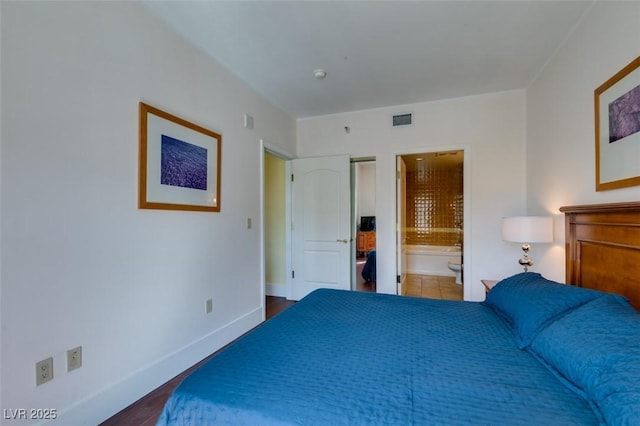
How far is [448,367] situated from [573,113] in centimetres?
216

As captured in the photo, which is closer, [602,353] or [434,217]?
[602,353]

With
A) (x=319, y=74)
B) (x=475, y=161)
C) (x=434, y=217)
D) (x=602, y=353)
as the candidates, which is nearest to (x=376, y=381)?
(x=602, y=353)

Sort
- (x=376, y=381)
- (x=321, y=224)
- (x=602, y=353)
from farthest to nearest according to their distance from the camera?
(x=321, y=224) < (x=376, y=381) < (x=602, y=353)

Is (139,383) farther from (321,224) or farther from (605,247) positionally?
(605,247)

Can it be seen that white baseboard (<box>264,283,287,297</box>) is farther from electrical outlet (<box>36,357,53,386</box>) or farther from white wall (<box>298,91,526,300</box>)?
electrical outlet (<box>36,357,53,386</box>)

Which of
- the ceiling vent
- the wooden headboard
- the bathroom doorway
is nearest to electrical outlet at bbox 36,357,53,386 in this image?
the wooden headboard

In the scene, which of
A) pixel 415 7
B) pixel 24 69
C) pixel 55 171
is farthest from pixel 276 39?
pixel 55 171

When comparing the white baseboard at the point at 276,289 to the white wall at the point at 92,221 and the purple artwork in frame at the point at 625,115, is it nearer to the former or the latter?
the white wall at the point at 92,221

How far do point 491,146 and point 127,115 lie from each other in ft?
11.6

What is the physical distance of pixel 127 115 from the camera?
1815mm

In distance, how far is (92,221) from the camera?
5.34 ft

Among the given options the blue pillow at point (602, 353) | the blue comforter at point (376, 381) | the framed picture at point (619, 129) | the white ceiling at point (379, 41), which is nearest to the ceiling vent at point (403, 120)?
the white ceiling at point (379, 41)

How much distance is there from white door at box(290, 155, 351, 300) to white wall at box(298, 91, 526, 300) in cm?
45

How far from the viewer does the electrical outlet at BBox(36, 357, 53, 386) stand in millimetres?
1403
